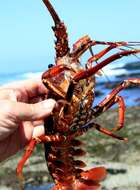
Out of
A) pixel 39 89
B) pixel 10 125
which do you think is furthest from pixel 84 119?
pixel 39 89

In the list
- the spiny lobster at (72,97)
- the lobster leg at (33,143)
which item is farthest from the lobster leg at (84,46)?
the lobster leg at (33,143)

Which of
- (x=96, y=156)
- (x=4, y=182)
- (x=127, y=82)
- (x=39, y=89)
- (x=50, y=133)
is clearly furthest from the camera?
(x=96, y=156)

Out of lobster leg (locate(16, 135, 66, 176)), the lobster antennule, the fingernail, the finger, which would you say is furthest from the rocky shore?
the lobster antennule

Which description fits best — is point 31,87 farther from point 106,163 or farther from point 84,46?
point 106,163

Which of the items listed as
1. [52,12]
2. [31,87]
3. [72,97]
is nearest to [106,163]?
[31,87]

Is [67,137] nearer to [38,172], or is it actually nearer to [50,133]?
[50,133]

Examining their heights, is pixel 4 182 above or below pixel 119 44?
below

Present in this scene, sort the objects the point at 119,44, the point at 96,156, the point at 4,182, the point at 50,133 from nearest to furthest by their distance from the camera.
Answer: the point at 119,44 < the point at 50,133 < the point at 4,182 < the point at 96,156

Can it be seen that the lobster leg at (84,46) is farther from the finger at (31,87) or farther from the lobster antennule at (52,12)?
the finger at (31,87)
